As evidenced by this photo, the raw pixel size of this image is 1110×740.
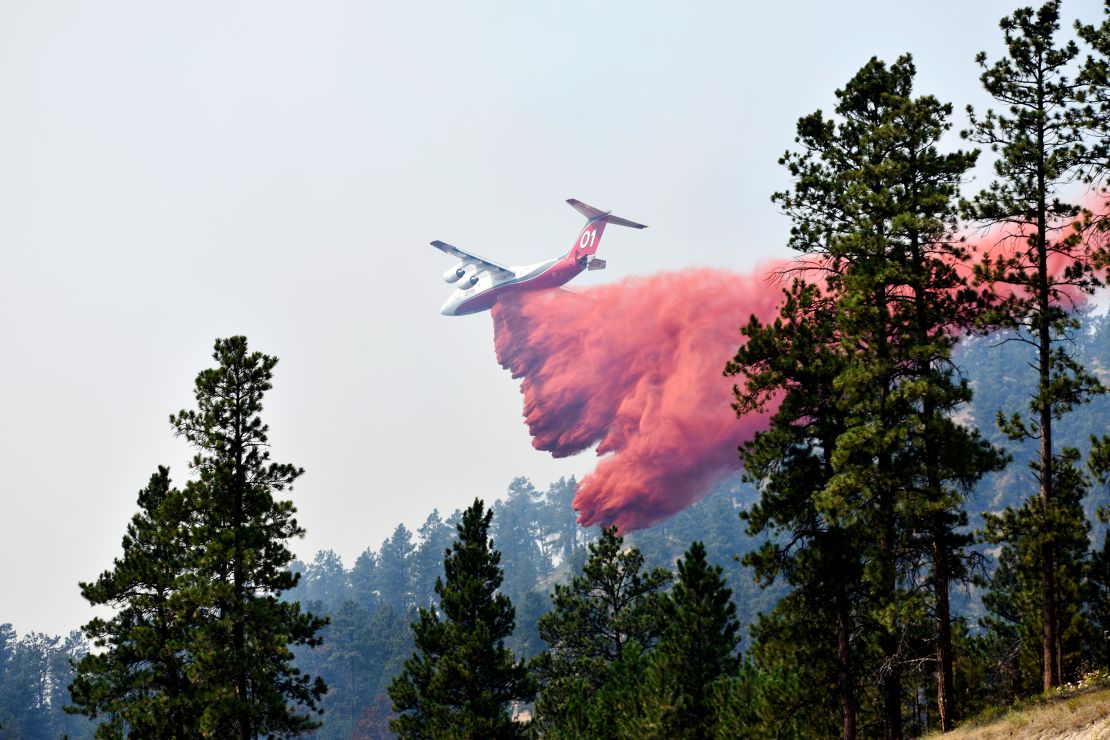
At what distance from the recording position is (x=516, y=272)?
8694cm

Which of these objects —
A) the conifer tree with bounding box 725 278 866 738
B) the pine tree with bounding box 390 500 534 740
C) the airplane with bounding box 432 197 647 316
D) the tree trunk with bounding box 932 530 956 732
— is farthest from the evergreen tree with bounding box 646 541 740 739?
the airplane with bounding box 432 197 647 316

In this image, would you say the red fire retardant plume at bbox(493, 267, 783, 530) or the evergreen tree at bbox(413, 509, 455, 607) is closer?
the red fire retardant plume at bbox(493, 267, 783, 530)

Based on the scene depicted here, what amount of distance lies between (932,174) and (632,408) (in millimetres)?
48177

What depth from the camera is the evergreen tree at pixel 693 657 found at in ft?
111

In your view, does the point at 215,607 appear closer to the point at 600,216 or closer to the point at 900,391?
the point at 900,391

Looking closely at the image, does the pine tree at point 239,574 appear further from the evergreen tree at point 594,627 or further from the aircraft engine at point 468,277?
the aircraft engine at point 468,277

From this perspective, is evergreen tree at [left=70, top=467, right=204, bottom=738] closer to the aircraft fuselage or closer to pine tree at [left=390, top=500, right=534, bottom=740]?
pine tree at [left=390, top=500, right=534, bottom=740]

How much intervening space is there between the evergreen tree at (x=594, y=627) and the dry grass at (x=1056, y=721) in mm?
22340

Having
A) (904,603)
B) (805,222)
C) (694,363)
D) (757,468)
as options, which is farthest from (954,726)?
(694,363)

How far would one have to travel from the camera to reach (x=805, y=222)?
2353 cm

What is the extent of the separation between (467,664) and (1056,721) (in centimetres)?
2179

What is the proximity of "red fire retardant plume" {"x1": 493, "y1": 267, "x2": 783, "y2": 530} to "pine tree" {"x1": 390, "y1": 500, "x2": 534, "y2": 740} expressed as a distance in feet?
89.7

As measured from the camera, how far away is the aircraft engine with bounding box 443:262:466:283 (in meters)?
92.2

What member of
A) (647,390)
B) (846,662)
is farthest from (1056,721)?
(647,390)
